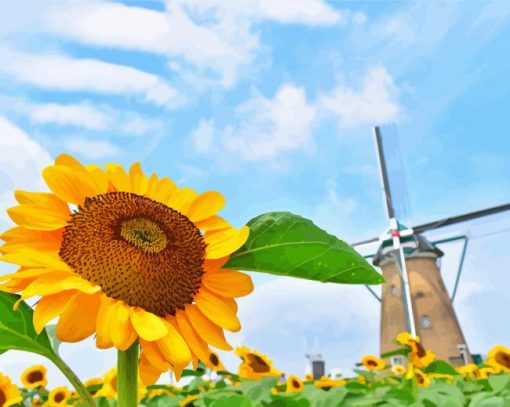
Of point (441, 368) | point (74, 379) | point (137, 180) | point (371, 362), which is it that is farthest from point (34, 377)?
point (74, 379)

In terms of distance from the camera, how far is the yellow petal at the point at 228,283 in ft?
3.70

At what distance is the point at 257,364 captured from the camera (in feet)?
11.4

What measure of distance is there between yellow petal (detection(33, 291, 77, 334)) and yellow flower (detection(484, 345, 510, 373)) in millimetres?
4347

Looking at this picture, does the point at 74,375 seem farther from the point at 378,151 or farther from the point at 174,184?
the point at 378,151

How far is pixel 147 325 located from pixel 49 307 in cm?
17

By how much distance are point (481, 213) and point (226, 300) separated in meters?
22.6

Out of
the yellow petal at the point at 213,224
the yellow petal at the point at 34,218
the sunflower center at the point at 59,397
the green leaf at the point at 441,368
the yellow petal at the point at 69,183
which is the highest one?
the green leaf at the point at 441,368

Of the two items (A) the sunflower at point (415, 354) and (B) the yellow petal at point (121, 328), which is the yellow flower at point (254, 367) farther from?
(B) the yellow petal at point (121, 328)

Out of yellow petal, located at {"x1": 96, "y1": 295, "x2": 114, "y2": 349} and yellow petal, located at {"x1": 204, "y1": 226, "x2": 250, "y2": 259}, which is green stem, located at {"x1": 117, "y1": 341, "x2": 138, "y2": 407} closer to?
yellow petal, located at {"x1": 96, "y1": 295, "x2": 114, "y2": 349}

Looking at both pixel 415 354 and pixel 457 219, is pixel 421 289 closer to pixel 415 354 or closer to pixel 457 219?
pixel 457 219

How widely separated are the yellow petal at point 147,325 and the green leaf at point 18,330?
0.19m

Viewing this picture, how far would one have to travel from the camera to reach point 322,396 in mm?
2502

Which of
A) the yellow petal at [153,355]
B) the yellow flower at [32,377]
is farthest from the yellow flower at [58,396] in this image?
the yellow petal at [153,355]

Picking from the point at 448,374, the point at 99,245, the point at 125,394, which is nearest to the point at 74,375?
the point at 125,394
